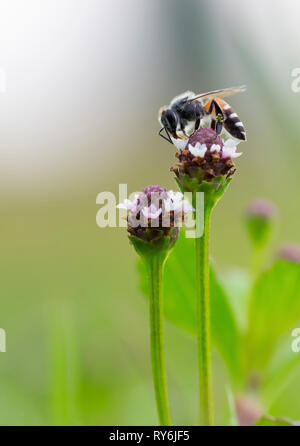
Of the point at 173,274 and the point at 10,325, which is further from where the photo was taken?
the point at 10,325

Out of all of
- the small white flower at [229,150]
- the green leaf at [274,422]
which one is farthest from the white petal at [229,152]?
the green leaf at [274,422]

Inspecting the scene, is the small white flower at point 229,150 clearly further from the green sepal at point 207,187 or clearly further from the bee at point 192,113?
the bee at point 192,113

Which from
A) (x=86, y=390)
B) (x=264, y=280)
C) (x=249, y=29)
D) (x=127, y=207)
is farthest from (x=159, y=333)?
(x=249, y=29)

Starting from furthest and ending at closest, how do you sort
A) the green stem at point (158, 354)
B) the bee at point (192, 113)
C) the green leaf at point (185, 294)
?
1. the bee at point (192, 113)
2. the green leaf at point (185, 294)
3. the green stem at point (158, 354)

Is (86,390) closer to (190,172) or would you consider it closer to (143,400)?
(143,400)

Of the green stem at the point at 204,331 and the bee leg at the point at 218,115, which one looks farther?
the bee leg at the point at 218,115

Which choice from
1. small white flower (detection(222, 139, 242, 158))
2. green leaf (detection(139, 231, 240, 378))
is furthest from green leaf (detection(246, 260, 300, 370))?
small white flower (detection(222, 139, 242, 158))
